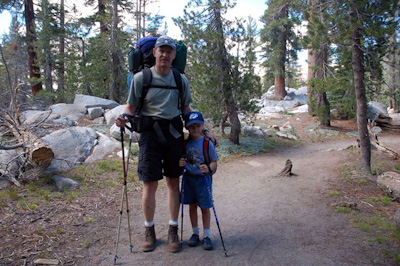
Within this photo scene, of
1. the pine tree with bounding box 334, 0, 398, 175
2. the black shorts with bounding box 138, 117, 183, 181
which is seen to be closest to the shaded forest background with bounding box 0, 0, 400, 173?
the pine tree with bounding box 334, 0, 398, 175

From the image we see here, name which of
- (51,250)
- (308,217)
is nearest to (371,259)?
(308,217)

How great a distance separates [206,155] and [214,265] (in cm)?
125

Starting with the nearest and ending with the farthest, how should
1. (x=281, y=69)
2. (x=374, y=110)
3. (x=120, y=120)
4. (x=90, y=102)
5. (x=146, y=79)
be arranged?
1. (x=120, y=120)
2. (x=146, y=79)
3. (x=90, y=102)
4. (x=374, y=110)
5. (x=281, y=69)

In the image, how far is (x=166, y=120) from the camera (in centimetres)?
333

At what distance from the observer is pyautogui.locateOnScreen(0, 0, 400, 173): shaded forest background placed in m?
6.21

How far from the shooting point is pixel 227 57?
383 inches

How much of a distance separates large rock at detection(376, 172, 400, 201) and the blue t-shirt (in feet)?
13.3

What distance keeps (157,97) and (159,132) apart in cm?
43

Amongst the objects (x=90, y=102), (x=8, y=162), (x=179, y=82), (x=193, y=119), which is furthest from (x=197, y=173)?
(x=90, y=102)

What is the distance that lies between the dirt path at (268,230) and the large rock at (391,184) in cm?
109

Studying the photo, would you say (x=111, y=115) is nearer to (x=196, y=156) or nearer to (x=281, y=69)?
(x=196, y=156)

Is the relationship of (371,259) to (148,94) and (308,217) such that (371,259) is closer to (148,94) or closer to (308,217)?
(308,217)

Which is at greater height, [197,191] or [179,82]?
[179,82]

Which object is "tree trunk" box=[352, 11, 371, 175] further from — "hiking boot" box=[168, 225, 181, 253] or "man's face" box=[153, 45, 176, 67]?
"hiking boot" box=[168, 225, 181, 253]
